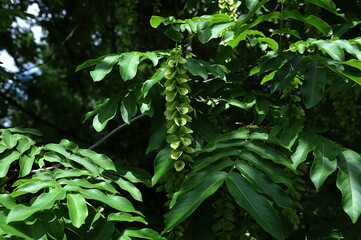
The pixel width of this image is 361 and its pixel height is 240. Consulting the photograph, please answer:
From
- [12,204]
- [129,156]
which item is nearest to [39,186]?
[12,204]

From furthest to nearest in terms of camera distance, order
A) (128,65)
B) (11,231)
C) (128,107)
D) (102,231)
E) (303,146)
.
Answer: (128,107) → (128,65) → (303,146) → (102,231) → (11,231)

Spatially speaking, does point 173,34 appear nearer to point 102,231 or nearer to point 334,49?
point 334,49

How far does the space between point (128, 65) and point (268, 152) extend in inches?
25.5

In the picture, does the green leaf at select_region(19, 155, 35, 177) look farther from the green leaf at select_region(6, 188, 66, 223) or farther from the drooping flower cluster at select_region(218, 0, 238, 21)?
the drooping flower cluster at select_region(218, 0, 238, 21)

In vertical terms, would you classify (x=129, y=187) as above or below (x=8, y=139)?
below

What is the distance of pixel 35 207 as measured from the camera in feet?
4.18

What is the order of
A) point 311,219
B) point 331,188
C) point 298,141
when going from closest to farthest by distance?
point 298,141 → point 311,219 → point 331,188

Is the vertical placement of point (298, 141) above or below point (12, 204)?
below

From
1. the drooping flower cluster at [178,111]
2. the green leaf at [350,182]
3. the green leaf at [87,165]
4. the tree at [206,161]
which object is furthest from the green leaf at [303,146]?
the green leaf at [87,165]

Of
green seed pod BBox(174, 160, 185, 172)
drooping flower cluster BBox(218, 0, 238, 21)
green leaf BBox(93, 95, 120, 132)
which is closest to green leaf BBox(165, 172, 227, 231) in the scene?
green seed pod BBox(174, 160, 185, 172)

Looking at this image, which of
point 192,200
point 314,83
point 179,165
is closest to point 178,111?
point 179,165

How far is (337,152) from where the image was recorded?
1521mm

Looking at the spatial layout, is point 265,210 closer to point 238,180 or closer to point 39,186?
point 238,180

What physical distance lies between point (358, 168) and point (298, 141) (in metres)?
0.23
